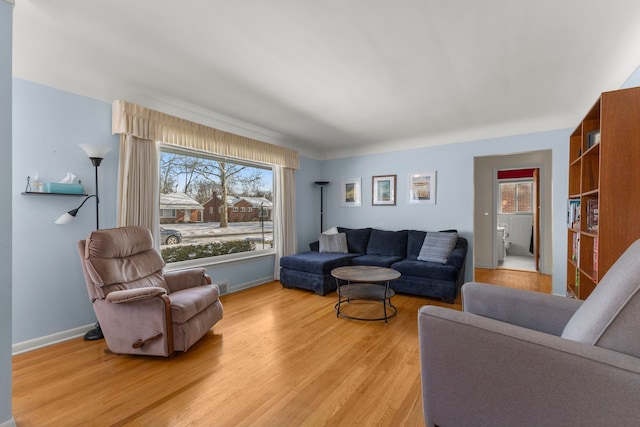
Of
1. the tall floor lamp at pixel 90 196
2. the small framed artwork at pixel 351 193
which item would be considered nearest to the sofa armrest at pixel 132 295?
the tall floor lamp at pixel 90 196

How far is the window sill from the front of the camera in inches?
136

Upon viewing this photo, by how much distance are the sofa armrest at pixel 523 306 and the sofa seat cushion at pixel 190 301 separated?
2.05 m

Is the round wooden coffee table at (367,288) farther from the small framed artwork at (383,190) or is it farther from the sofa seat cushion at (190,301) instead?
the small framed artwork at (383,190)

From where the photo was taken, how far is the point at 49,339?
2.44 meters

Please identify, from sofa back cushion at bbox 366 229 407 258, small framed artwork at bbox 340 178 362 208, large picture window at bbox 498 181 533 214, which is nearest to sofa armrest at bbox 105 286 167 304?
sofa back cushion at bbox 366 229 407 258

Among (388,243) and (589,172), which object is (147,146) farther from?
(589,172)

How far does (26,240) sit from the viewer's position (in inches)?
91.7

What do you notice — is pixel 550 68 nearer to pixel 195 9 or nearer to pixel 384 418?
pixel 195 9

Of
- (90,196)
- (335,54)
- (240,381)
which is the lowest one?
(240,381)

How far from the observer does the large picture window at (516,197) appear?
7031mm

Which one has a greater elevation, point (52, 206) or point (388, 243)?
point (52, 206)

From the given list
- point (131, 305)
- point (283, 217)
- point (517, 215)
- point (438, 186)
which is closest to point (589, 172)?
point (438, 186)

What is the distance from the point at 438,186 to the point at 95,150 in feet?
14.6

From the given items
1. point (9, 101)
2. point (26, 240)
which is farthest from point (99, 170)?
point (9, 101)
